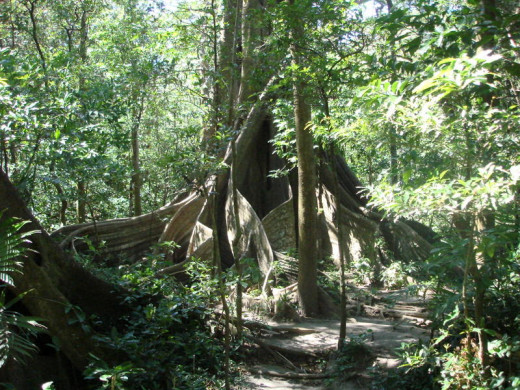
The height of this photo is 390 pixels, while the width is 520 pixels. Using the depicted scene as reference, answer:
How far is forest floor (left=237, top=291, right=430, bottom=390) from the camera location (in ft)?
19.3

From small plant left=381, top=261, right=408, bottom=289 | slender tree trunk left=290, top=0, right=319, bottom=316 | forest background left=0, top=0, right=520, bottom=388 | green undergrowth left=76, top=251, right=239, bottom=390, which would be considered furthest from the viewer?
small plant left=381, top=261, right=408, bottom=289

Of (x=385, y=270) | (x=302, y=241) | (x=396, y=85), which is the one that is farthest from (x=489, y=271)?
(x=385, y=270)

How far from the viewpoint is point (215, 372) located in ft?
17.9

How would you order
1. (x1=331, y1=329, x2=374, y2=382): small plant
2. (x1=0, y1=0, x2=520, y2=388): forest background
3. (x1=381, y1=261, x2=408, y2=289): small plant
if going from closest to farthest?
(x1=0, y1=0, x2=520, y2=388): forest background, (x1=331, y1=329, x2=374, y2=382): small plant, (x1=381, y1=261, x2=408, y2=289): small plant

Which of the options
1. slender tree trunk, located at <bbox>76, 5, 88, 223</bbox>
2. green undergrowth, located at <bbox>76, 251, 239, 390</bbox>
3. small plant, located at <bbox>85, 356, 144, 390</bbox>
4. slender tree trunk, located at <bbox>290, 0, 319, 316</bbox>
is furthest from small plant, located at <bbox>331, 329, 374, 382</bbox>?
slender tree trunk, located at <bbox>76, 5, 88, 223</bbox>

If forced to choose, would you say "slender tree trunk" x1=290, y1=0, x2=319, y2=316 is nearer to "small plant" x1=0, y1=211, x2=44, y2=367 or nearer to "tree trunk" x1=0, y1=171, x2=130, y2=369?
"tree trunk" x1=0, y1=171, x2=130, y2=369

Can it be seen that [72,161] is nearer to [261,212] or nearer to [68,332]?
[68,332]

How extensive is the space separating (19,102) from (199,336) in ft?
9.58

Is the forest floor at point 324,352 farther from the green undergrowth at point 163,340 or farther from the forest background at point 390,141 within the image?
the forest background at point 390,141

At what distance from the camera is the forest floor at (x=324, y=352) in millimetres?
5883

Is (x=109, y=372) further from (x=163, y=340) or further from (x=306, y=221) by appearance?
(x=306, y=221)

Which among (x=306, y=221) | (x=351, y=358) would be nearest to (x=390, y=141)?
(x=351, y=358)

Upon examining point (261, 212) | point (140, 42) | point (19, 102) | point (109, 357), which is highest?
point (140, 42)

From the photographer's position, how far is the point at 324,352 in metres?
6.68
